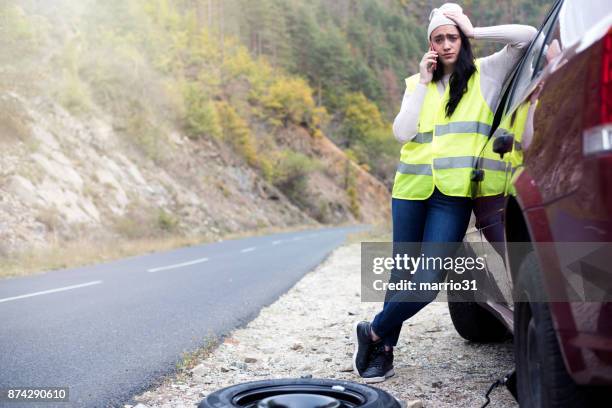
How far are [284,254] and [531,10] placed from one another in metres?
42.9

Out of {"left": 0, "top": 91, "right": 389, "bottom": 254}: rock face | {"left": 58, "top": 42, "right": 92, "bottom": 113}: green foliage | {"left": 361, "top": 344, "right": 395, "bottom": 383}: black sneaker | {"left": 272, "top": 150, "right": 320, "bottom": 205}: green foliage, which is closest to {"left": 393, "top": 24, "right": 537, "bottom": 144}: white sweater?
{"left": 361, "top": 344, "right": 395, "bottom": 383}: black sneaker

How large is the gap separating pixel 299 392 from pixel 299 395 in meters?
0.28

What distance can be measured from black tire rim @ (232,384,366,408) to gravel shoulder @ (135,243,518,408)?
0.95m

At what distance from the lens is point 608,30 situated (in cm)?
184

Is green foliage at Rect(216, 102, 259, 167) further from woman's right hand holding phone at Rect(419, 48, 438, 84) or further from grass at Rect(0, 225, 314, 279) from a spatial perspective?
woman's right hand holding phone at Rect(419, 48, 438, 84)

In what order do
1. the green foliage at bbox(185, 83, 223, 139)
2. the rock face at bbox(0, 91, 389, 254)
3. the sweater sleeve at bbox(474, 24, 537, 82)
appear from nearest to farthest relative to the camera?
the sweater sleeve at bbox(474, 24, 537, 82) → the rock face at bbox(0, 91, 389, 254) → the green foliage at bbox(185, 83, 223, 139)

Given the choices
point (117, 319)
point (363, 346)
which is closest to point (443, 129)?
point (363, 346)

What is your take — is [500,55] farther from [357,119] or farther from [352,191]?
[357,119]

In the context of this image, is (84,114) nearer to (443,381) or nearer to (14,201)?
(14,201)

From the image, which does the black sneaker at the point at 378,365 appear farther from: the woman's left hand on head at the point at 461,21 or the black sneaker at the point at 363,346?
the woman's left hand on head at the point at 461,21

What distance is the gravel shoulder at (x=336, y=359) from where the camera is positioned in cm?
402

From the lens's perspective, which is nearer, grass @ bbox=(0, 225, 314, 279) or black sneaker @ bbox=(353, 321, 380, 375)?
black sneaker @ bbox=(353, 321, 380, 375)

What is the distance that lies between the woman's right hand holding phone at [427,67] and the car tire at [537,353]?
1.51 m

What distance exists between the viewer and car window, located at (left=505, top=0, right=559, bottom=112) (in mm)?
2875
